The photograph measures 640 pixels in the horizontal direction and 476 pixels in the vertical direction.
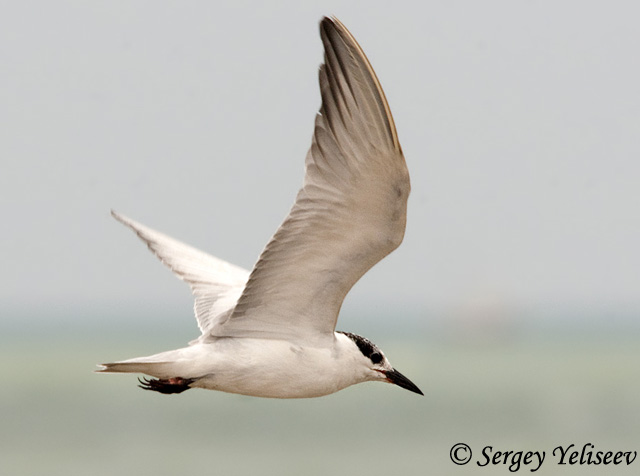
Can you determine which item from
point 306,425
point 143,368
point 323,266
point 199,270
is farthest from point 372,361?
point 306,425

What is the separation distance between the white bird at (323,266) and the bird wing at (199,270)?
964 mm

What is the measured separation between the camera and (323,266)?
214 inches

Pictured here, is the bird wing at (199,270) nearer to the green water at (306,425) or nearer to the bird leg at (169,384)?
the bird leg at (169,384)

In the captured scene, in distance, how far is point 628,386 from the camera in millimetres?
51750

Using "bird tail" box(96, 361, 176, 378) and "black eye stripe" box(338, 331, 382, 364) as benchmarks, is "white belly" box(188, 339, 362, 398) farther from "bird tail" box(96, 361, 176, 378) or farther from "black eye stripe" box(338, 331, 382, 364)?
"black eye stripe" box(338, 331, 382, 364)

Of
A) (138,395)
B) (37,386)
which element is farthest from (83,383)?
(138,395)

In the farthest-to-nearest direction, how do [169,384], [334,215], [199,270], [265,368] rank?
[199,270], [265,368], [169,384], [334,215]

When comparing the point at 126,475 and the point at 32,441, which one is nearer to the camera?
the point at 126,475

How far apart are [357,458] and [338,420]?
670 cm

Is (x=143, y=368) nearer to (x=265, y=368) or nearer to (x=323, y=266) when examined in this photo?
(x=265, y=368)

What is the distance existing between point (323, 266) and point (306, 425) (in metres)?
36.3

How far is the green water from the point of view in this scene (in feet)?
111

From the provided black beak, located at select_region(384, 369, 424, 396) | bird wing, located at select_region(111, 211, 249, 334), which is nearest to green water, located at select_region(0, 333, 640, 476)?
bird wing, located at select_region(111, 211, 249, 334)

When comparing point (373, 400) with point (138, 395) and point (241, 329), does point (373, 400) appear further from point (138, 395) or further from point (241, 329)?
point (241, 329)
